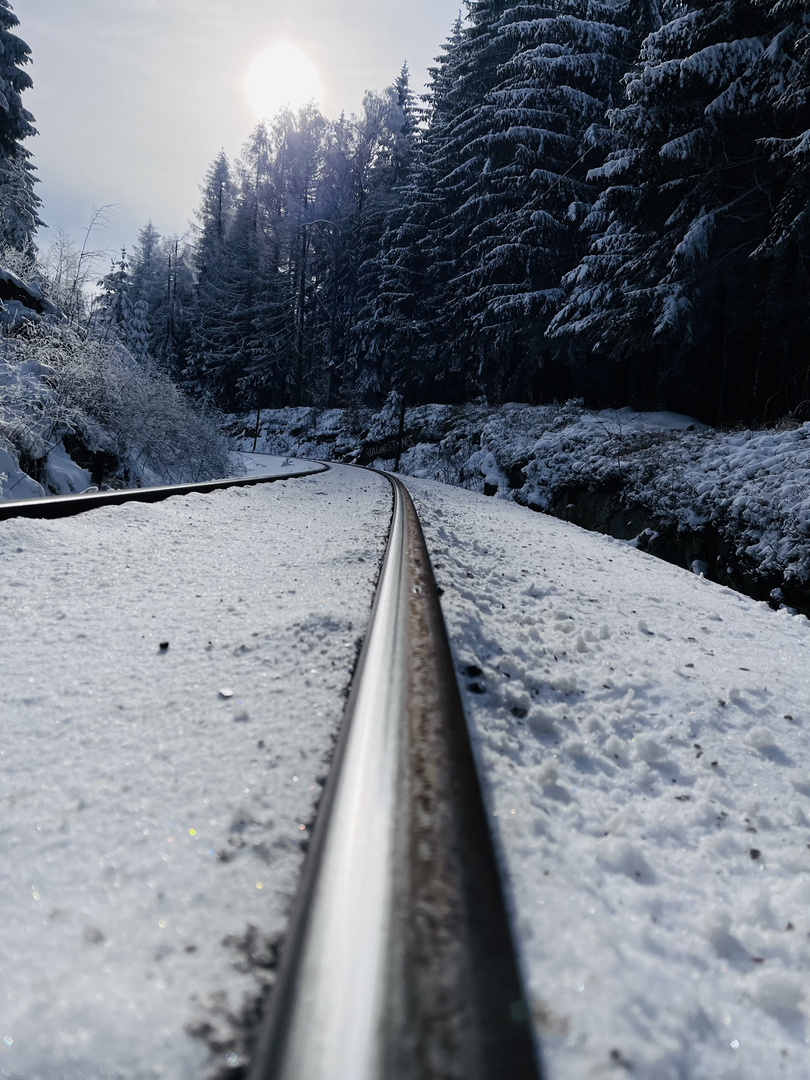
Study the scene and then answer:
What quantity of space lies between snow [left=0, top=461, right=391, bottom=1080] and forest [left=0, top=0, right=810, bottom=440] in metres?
11.3

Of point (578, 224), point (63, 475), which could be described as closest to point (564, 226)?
point (578, 224)

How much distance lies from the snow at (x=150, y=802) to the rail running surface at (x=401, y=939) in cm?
8

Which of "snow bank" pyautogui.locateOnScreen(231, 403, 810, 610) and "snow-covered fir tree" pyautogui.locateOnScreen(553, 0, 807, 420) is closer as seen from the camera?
"snow bank" pyautogui.locateOnScreen(231, 403, 810, 610)

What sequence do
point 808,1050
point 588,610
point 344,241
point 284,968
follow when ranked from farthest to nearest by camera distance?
1. point 344,241
2. point 588,610
3. point 808,1050
4. point 284,968

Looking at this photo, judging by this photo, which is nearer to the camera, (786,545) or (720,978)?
(720,978)

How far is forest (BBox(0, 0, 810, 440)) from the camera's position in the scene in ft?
Result: 36.4

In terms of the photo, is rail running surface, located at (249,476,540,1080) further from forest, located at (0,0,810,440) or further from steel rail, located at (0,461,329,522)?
forest, located at (0,0,810,440)

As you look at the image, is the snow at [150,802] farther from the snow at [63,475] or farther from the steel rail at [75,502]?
the snow at [63,475]

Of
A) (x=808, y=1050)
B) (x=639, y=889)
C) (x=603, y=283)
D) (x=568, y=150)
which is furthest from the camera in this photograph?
(x=568, y=150)

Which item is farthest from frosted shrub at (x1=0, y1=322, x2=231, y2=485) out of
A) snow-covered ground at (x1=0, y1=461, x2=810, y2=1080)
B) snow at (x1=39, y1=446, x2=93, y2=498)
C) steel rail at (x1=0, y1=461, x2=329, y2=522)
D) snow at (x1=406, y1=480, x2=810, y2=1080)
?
snow at (x1=406, y1=480, x2=810, y2=1080)

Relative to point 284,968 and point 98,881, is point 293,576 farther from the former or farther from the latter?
point 284,968

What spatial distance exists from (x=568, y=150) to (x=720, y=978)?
24179 mm

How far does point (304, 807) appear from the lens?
889 mm

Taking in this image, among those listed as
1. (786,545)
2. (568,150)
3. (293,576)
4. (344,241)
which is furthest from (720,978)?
(344,241)
